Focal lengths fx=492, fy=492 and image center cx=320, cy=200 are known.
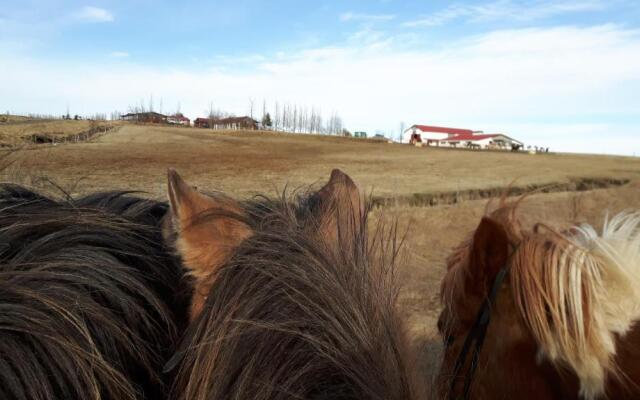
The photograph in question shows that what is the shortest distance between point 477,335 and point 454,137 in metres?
112

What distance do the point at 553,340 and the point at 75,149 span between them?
1412 inches

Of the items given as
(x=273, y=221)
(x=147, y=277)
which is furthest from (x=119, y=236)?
(x=273, y=221)

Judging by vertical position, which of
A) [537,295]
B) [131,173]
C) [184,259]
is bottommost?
[131,173]

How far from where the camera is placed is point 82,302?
3.58ft

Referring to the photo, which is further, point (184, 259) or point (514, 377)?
point (514, 377)

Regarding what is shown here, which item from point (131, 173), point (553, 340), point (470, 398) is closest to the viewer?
point (553, 340)

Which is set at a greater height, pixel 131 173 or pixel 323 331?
pixel 323 331

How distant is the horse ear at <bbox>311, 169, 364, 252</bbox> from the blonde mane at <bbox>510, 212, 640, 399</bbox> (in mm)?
608

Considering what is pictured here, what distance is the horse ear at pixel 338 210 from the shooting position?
4.44 feet

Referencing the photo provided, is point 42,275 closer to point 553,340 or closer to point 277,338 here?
point 277,338

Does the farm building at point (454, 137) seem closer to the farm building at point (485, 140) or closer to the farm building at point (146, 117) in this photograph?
the farm building at point (485, 140)

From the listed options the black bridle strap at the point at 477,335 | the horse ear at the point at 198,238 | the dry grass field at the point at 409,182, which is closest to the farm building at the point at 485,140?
the dry grass field at the point at 409,182

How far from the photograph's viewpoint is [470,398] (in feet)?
5.67

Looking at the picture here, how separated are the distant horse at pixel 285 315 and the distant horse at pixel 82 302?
4.2 inches
